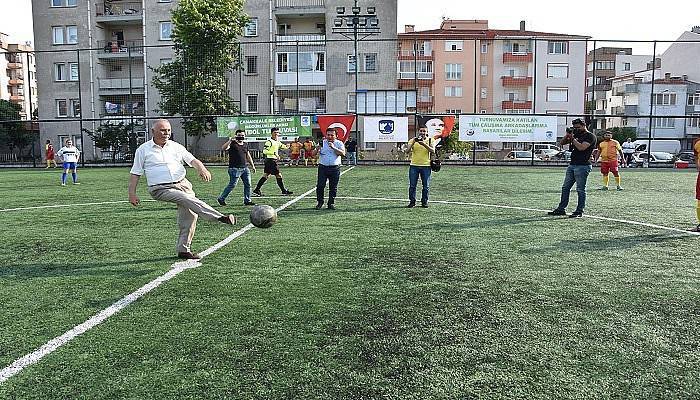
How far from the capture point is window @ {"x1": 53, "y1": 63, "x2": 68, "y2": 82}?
51.0 m

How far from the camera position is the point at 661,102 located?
6631cm

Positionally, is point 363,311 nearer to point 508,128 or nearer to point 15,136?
point 508,128

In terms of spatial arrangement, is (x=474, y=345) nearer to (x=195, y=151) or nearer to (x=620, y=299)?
(x=620, y=299)

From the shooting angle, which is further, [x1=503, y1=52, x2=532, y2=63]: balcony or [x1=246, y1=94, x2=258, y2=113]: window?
[x1=503, y1=52, x2=532, y2=63]: balcony

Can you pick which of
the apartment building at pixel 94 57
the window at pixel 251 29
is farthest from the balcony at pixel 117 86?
the window at pixel 251 29

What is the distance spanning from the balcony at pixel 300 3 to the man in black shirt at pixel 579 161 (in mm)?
38870

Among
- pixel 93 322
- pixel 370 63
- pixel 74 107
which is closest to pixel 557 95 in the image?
pixel 370 63

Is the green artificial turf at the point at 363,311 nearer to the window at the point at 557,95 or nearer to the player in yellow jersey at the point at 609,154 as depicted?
the player in yellow jersey at the point at 609,154

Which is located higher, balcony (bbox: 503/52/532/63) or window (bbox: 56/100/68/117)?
balcony (bbox: 503/52/532/63)

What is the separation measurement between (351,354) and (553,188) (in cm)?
1590

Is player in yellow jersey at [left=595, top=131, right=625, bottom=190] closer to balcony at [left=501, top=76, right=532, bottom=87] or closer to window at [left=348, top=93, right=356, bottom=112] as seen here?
window at [left=348, top=93, right=356, bottom=112]

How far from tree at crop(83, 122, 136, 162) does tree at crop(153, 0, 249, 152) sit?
331cm

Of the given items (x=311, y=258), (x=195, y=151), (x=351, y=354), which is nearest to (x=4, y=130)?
(x=195, y=151)

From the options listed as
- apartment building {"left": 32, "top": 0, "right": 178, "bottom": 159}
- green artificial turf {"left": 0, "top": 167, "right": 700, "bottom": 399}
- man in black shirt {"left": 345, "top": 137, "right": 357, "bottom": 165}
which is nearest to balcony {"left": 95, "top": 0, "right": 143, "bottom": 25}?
apartment building {"left": 32, "top": 0, "right": 178, "bottom": 159}
